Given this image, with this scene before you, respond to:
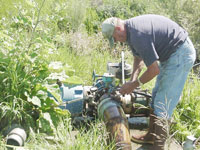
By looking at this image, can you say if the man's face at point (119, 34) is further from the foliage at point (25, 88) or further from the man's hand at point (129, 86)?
the foliage at point (25, 88)

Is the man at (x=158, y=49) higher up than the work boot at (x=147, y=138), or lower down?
higher up

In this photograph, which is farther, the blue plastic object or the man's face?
the blue plastic object

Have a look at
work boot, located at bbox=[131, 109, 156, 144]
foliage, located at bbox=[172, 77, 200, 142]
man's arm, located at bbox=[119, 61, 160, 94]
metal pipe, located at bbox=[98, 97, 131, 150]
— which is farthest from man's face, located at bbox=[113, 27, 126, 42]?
foliage, located at bbox=[172, 77, 200, 142]

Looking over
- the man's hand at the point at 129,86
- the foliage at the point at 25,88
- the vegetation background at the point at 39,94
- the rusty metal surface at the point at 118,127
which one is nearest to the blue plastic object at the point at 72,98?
the vegetation background at the point at 39,94

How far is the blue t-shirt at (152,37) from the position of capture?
10.6 feet

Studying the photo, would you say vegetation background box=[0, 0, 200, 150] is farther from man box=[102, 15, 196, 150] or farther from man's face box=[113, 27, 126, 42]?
man's face box=[113, 27, 126, 42]

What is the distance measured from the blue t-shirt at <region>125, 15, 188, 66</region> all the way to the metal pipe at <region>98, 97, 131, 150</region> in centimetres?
76

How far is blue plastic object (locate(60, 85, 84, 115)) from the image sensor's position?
4.19 m

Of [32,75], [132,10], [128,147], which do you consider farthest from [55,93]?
[132,10]

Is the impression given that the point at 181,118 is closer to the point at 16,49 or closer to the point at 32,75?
the point at 32,75

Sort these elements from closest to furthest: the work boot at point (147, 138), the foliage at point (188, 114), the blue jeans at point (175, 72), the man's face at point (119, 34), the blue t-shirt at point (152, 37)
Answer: the blue t-shirt at point (152, 37) → the man's face at point (119, 34) → the blue jeans at point (175, 72) → the work boot at point (147, 138) → the foliage at point (188, 114)

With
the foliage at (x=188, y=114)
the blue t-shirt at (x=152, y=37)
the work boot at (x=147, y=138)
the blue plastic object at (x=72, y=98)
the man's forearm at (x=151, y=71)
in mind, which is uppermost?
the blue t-shirt at (x=152, y=37)

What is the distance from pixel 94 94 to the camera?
423cm

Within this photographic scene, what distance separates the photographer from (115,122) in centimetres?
350
